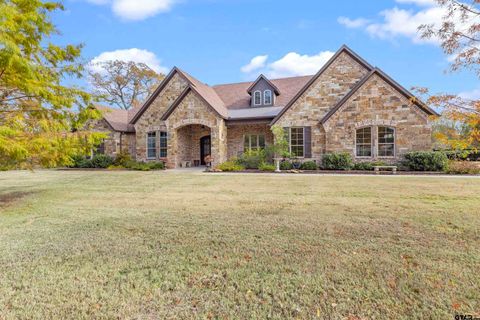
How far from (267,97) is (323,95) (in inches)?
186

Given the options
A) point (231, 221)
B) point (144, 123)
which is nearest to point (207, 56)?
point (144, 123)

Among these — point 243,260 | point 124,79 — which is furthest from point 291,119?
point 124,79

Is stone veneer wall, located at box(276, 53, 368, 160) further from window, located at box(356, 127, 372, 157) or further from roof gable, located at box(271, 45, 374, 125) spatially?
window, located at box(356, 127, 372, 157)

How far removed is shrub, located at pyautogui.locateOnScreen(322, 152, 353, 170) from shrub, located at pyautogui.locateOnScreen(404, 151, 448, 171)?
3052 mm

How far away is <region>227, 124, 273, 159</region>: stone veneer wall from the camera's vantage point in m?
20.5

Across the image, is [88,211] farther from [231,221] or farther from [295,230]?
[295,230]

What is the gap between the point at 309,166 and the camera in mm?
16688

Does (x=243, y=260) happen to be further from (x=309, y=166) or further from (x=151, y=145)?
(x=151, y=145)

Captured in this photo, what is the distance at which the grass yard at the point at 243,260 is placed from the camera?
2.81 m

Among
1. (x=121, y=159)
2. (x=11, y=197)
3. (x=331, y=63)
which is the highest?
(x=331, y=63)

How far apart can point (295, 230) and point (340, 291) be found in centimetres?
206

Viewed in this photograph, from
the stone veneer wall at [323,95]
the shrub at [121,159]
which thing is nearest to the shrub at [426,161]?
the stone veneer wall at [323,95]

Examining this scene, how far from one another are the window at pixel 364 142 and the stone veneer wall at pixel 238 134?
6.58m

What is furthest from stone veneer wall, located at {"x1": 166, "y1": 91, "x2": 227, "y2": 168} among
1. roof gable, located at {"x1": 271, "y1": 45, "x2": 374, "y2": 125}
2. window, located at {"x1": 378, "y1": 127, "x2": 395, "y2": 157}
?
window, located at {"x1": 378, "y1": 127, "x2": 395, "y2": 157}
